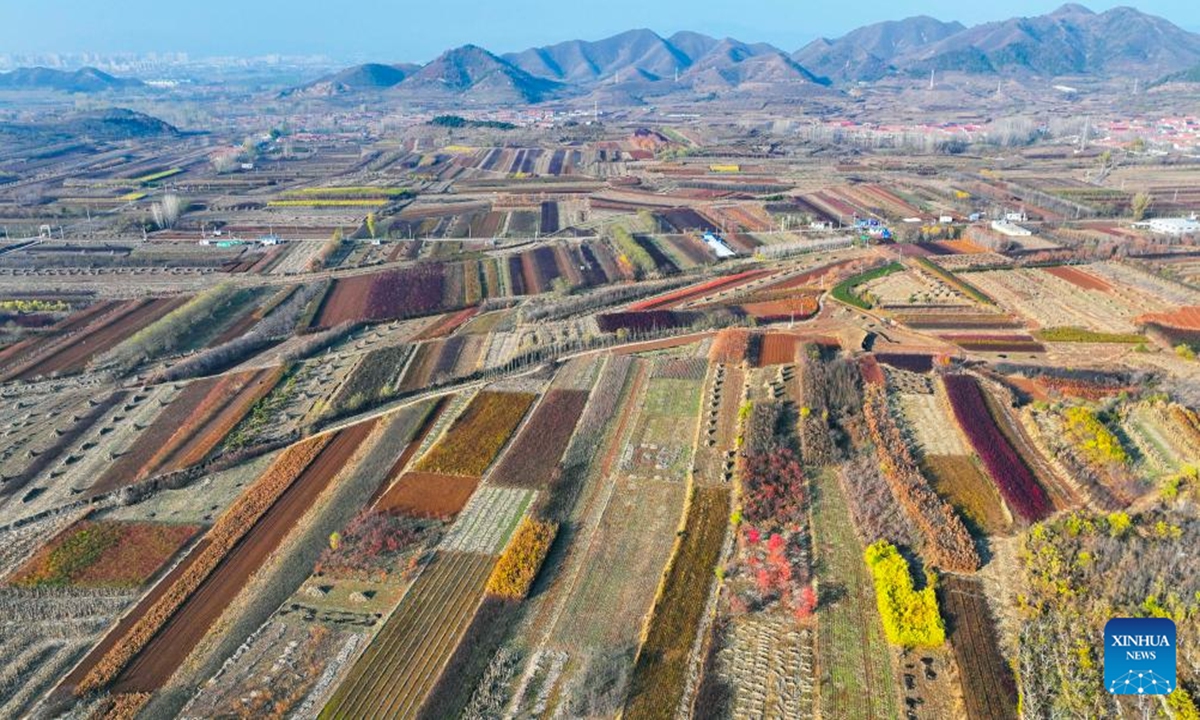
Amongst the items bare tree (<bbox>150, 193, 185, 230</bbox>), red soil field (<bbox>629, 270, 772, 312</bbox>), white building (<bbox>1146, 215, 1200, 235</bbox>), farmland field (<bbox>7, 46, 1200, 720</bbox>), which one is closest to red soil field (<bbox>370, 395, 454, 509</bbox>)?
farmland field (<bbox>7, 46, 1200, 720</bbox>)

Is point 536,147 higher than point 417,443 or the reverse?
higher

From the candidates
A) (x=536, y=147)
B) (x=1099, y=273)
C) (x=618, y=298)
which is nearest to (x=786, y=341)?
(x=618, y=298)

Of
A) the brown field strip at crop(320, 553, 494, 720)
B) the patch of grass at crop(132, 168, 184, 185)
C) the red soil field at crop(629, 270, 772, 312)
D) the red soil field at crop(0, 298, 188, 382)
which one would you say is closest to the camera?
the brown field strip at crop(320, 553, 494, 720)

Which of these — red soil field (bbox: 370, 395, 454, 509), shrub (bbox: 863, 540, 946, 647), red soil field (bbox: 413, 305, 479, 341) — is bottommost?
shrub (bbox: 863, 540, 946, 647)

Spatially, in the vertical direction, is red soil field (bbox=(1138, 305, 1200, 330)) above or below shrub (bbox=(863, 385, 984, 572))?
above

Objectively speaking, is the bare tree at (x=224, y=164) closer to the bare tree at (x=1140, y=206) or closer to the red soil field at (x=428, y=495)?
the red soil field at (x=428, y=495)

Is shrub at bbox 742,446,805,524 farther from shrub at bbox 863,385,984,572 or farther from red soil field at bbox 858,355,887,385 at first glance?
red soil field at bbox 858,355,887,385

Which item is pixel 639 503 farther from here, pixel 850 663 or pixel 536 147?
pixel 536 147

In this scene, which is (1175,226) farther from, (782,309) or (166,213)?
(166,213)
